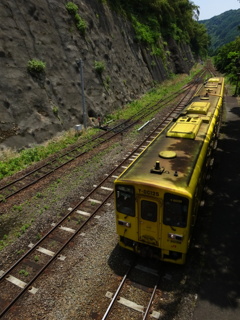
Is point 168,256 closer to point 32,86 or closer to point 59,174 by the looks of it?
point 59,174

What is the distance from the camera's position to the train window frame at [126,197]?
7918mm

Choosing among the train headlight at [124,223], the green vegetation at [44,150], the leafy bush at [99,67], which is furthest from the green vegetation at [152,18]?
the train headlight at [124,223]

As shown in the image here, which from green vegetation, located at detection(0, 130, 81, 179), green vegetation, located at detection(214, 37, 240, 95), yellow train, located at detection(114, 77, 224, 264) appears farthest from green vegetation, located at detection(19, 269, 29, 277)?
green vegetation, located at detection(214, 37, 240, 95)

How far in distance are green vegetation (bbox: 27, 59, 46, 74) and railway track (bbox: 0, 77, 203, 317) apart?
11.3 metres

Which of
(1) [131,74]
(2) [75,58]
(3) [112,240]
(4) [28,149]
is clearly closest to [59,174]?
(4) [28,149]

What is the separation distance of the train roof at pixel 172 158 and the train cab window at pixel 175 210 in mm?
368

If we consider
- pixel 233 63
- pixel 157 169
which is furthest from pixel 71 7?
pixel 233 63

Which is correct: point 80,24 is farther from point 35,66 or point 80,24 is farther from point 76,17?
point 35,66

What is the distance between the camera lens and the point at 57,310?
285 inches

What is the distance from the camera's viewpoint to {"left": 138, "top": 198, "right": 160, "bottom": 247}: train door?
25.5 feet

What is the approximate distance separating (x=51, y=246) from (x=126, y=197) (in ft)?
12.4

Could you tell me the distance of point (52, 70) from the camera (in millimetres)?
21828

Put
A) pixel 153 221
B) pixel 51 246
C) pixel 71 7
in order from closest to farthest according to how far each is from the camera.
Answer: pixel 153 221 < pixel 51 246 < pixel 71 7

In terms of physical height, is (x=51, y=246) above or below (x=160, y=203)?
below
